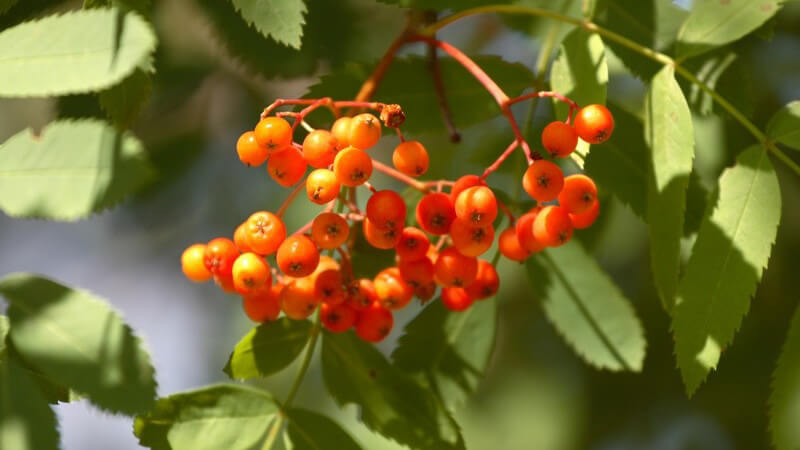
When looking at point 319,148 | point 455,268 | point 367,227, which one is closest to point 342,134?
point 319,148

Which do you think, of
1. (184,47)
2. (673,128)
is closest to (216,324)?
(184,47)

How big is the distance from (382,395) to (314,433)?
0.12m

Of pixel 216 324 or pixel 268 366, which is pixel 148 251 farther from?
pixel 268 366

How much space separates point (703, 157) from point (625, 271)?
575mm

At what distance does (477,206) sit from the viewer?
1199 mm

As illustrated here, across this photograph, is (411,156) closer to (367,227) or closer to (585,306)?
(367,227)

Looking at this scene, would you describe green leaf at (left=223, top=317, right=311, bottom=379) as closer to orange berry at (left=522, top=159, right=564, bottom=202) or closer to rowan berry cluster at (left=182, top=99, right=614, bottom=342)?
rowan berry cluster at (left=182, top=99, right=614, bottom=342)

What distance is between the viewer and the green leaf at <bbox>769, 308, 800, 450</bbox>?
4.29 ft

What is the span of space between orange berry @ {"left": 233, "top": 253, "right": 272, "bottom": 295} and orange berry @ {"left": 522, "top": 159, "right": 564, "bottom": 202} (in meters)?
0.39

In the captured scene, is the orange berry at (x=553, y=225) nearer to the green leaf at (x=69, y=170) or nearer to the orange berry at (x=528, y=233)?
the orange berry at (x=528, y=233)

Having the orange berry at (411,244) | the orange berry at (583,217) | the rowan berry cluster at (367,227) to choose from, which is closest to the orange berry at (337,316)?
the rowan berry cluster at (367,227)

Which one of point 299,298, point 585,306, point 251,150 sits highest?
point 251,150

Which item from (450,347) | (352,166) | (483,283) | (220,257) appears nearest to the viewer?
(352,166)

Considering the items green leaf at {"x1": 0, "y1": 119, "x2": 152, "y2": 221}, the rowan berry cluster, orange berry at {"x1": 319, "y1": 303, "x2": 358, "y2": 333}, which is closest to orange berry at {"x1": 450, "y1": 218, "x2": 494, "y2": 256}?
the rowan berry cluster
